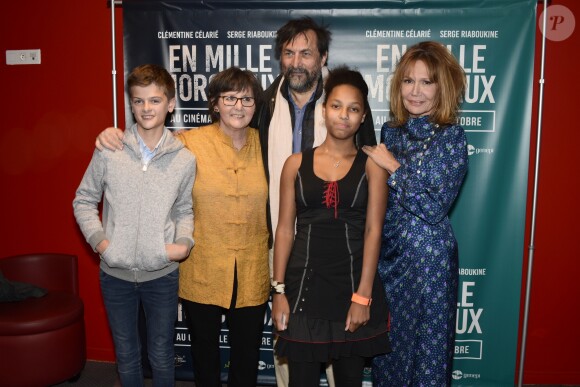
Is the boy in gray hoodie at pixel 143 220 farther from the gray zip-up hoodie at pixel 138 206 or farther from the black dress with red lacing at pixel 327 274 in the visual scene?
the black dress with red lacing at pixel 327 274

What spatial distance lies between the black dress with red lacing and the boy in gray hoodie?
527 millimetres

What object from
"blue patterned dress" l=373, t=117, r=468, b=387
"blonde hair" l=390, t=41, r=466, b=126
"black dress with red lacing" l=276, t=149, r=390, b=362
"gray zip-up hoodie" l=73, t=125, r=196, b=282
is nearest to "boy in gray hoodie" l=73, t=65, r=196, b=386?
"gray zip-up hoodie" l=73, t=125, r=196, b=282

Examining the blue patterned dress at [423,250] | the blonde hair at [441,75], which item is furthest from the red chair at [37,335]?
the blonde hair at [441,75]

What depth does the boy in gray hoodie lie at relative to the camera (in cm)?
215

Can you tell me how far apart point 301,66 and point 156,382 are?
166 centimetres

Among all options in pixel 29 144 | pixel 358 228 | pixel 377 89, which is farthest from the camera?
pixel 29 144

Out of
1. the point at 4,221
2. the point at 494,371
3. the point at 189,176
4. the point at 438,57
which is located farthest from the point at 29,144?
the point at 494,371

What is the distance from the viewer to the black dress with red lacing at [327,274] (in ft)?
6.47

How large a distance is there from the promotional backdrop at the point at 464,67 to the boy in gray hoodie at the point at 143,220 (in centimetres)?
83

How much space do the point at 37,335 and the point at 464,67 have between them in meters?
2.79

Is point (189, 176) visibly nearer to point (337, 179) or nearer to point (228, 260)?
point (228, 260)

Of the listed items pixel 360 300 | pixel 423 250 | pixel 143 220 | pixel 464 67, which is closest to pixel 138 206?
pixel 143 220

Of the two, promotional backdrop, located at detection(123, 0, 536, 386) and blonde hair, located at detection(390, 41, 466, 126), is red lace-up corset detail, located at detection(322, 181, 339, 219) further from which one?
promotional backdrop, located at detection(123, 0, 536, 386)

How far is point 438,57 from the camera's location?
84.0 inches
